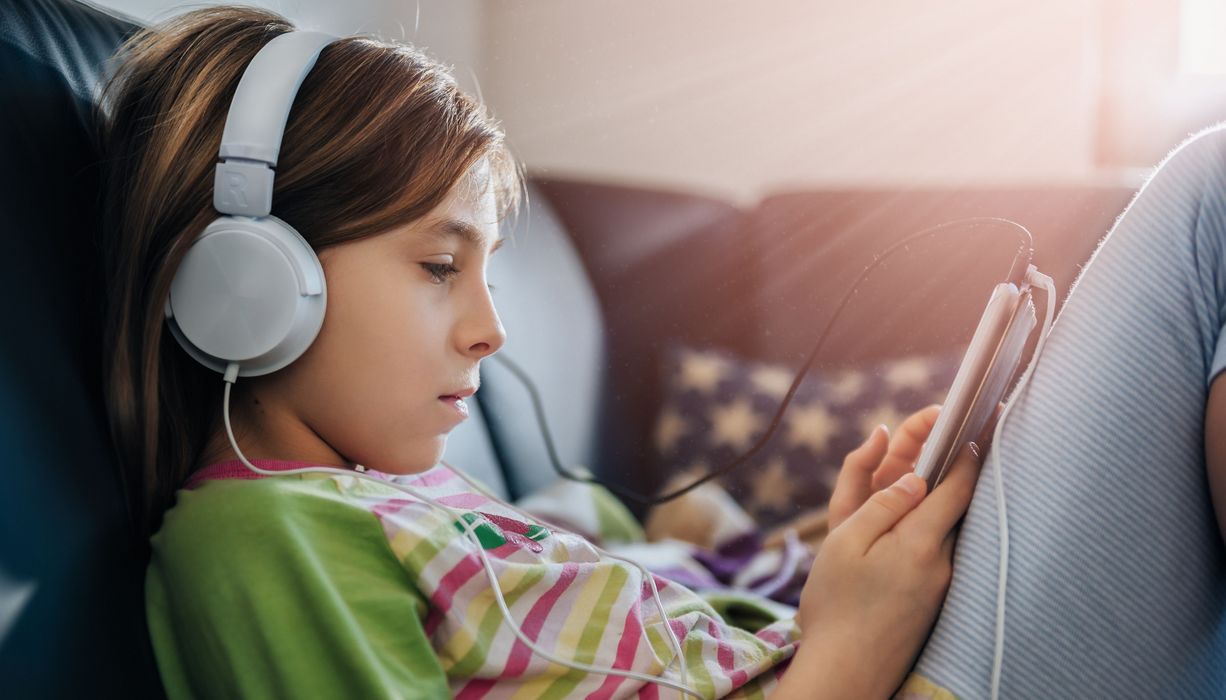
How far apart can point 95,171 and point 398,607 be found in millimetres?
365

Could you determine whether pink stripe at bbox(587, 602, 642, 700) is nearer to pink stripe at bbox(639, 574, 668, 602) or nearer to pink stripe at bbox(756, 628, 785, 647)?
pink stripe at bbox(639, 574, 668, 602)

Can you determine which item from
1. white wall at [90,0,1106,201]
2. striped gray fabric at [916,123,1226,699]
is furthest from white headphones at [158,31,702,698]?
white wall at [90,0,1106,201]

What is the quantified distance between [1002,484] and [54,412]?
0.56 m

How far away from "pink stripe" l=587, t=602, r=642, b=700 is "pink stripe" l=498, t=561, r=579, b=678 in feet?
0.16

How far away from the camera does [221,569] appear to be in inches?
21.9

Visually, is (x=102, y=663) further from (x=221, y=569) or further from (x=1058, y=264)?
(x=1058, y=264)

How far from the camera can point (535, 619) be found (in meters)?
0.62

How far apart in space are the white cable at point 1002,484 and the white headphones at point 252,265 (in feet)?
1.42

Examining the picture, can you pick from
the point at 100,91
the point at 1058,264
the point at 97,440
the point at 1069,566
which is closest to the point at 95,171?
the point at 100,91

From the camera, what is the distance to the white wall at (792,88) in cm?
168

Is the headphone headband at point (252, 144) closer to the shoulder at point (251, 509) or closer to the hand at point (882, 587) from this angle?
the shoulder at point (251, 509)

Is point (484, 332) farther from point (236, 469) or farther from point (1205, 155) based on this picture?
point (1205, 155)

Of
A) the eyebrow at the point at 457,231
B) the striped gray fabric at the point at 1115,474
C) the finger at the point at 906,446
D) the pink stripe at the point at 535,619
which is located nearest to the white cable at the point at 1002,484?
the striped gray fabric at the point at 1115,474

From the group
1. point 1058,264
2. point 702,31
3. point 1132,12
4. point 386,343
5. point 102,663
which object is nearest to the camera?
point 102,663
